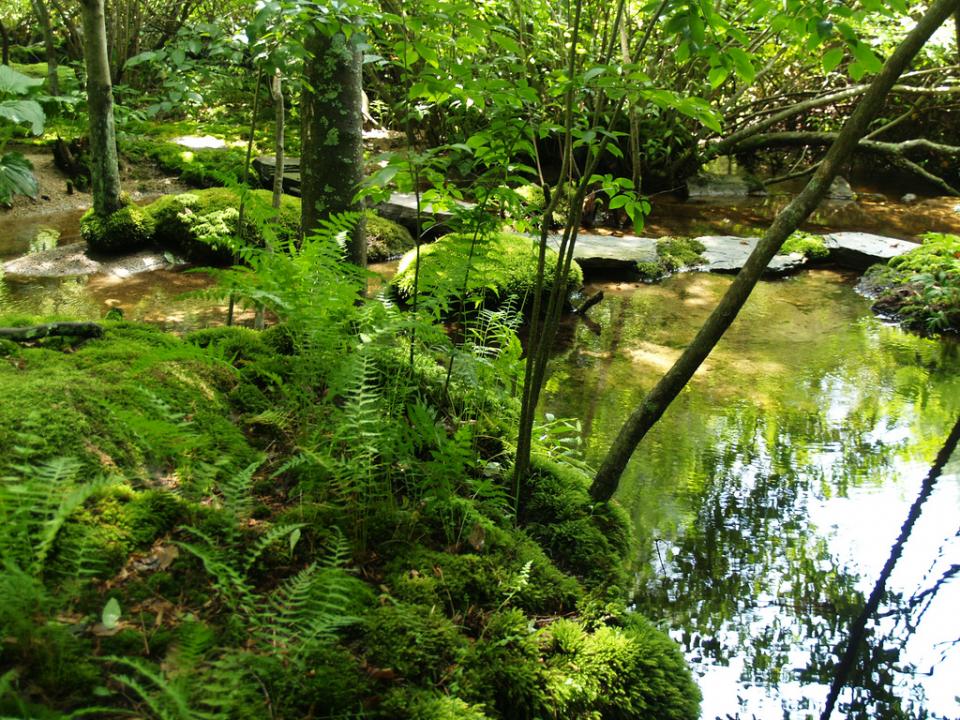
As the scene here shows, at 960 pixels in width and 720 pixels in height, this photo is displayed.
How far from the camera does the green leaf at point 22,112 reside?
11.3 ft

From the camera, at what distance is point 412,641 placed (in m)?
2.32

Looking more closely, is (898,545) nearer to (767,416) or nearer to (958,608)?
(958,608)

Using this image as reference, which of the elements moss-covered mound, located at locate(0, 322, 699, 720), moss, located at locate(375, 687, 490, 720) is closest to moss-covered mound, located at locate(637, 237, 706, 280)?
moss-covered mound, located at locate(0, 322, 699, 720)

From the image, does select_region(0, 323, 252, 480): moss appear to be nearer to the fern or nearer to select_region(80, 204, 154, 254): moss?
the fern

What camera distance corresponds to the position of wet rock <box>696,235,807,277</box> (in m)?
9.02

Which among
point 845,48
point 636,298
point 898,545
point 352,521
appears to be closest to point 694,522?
point 898,545

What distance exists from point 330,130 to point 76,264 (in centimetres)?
464

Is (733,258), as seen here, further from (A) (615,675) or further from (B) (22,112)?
(B) (22,112)

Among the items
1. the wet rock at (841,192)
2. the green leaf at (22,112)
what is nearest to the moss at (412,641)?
the green leaf at (22,112)

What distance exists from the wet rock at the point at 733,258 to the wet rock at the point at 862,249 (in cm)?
50

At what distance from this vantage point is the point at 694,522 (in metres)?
3.81

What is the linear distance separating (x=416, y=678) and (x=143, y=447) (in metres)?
1.36

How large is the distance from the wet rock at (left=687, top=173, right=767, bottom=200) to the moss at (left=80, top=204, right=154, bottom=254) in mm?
9518

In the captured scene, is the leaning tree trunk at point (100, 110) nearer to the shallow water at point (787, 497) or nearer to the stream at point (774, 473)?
the stream at point (774, 473)
